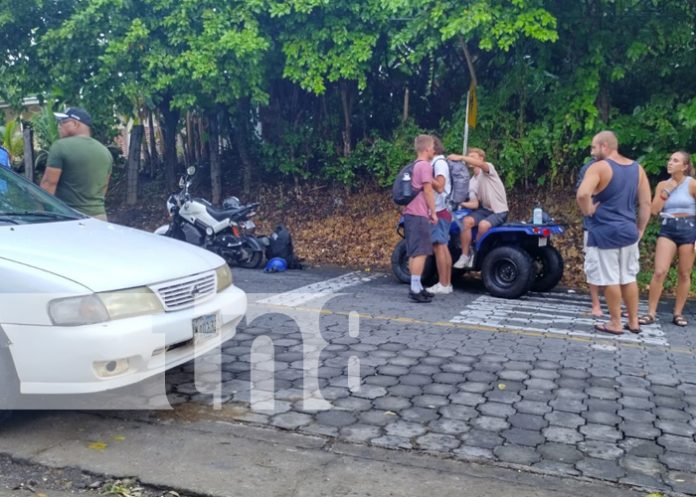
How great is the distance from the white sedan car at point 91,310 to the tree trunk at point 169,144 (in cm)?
1036

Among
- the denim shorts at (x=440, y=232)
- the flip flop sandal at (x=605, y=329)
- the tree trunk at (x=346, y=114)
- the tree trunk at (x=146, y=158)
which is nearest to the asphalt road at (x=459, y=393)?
the flip flop sandal at (x=605, y=329)

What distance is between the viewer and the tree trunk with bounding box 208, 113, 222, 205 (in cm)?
1423

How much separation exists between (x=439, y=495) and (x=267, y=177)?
1168 centimetres

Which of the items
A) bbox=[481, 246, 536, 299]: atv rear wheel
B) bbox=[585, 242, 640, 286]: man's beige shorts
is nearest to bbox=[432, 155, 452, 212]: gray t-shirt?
bbox=[481, 246, 536, 299]: atv rear wheel

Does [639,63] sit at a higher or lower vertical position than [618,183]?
higher

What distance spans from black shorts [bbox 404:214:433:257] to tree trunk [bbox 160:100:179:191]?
8463 millimetres

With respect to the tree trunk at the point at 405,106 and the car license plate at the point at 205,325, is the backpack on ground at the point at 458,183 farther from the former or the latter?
the car license plate at the point at 205,325

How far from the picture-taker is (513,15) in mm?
9859

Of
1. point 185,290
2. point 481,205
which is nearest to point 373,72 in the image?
point 481,205

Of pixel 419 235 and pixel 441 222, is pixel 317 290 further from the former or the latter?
pixel 441 222

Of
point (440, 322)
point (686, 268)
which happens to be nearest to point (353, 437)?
point (440, 322)

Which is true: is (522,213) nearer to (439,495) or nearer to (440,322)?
(440,322)

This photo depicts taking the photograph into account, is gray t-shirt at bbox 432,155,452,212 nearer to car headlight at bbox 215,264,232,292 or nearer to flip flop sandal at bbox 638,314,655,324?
flip flop sandal at bbox 638,314,655,324

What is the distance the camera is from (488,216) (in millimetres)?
8641
